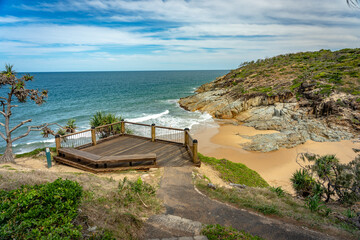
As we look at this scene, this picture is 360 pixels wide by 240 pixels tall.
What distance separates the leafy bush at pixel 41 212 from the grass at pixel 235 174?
8.22 m

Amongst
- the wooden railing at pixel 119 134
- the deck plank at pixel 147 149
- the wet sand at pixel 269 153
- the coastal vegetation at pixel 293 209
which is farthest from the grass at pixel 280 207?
the wet sand at pixel 269 153

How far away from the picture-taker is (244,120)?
98.6ft

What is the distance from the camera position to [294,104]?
29.1 metres

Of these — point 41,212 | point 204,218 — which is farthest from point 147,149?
point 41,212

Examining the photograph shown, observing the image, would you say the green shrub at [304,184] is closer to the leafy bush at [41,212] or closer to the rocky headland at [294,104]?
the rocky headland at [294,104]

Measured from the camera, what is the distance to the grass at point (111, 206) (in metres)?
4.69

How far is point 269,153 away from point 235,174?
776cm

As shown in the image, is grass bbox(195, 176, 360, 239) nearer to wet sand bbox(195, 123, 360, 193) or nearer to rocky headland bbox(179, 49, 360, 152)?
wet sand bbox(195, 123, 360, 193)

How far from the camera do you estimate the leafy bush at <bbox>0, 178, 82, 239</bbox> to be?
11.8 ft

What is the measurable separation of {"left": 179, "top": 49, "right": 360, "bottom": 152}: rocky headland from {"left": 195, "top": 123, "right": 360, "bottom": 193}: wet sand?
923 millimetres

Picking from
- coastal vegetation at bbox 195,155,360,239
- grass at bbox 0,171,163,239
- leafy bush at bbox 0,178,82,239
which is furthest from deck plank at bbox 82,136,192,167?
leafy bush at bbox 0,178,82,239

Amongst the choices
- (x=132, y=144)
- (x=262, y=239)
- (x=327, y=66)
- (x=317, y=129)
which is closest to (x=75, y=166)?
(x=132, y=144)

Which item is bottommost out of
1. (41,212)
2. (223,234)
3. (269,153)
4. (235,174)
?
(269,153)

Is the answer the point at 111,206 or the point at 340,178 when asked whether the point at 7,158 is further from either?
the point at 340,178
